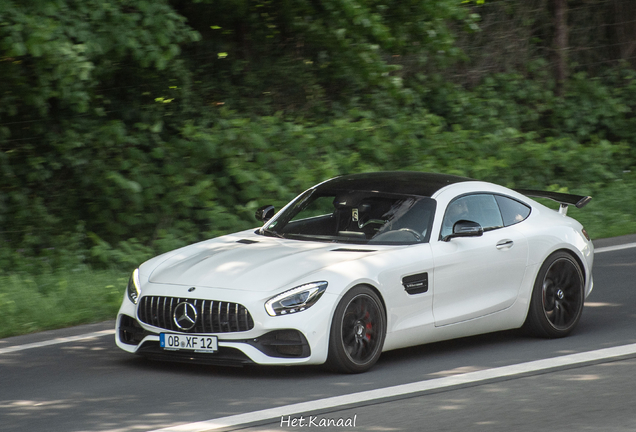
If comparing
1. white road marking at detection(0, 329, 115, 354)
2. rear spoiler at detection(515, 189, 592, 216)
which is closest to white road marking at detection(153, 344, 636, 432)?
rear spoiler at detection(515, 189, 592, 216)

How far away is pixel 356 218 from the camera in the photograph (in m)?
7.64

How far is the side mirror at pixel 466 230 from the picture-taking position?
738 centimetres

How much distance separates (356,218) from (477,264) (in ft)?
3.24

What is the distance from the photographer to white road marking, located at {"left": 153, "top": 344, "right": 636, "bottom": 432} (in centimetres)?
559

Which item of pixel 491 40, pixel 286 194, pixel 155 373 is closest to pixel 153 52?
pixel 286 194

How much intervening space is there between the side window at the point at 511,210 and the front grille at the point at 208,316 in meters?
2.59

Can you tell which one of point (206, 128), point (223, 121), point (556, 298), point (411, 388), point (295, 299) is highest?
point (223, 121)

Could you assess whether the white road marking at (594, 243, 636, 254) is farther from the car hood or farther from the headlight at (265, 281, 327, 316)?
the headlight at (265, 281, 327, 316)

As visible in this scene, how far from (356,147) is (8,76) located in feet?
18.7

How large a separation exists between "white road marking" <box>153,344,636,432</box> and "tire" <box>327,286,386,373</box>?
40cm

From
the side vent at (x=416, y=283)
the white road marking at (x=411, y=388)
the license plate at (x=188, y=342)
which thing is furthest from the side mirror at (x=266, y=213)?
the white road marking at (x=411, y=388)

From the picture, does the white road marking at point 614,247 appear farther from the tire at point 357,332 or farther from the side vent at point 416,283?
the tire at point 357,332

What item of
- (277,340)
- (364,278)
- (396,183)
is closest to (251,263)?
(277,340)

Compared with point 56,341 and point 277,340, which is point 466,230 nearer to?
point 277,340
